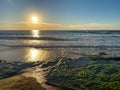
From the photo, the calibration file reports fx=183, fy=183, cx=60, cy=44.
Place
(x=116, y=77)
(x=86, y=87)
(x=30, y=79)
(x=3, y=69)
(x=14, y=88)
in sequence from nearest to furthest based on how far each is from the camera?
1. (x=14, y=88)
2. (x=86, y=87)
3. (x=30, y=79)
4. (x=116, y=77)
5. (x=3, y=69)

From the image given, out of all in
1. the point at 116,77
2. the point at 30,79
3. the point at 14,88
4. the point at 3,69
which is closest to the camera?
the point at 14,88

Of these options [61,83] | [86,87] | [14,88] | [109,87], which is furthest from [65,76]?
[14,88]

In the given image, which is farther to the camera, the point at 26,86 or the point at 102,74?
the point at 102,74

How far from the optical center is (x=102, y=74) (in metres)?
10.6

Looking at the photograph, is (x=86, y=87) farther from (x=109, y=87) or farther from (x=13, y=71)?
(x=13, y=71)

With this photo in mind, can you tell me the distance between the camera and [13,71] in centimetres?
1106

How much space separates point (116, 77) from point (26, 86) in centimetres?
492

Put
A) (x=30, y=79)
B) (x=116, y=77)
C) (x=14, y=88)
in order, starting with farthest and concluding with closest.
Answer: (x=116, y=77) < (x=30, y=79) < (x=14, y=88)

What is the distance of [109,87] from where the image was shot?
332 inches

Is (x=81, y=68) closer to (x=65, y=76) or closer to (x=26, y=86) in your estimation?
(x=65, y=76)

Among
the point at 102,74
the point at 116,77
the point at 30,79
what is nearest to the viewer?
the point at 30,79

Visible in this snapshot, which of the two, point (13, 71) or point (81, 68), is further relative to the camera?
point (81, 68)

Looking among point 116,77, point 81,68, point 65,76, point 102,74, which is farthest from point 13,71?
point 116,77

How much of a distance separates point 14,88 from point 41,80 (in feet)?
6.00
